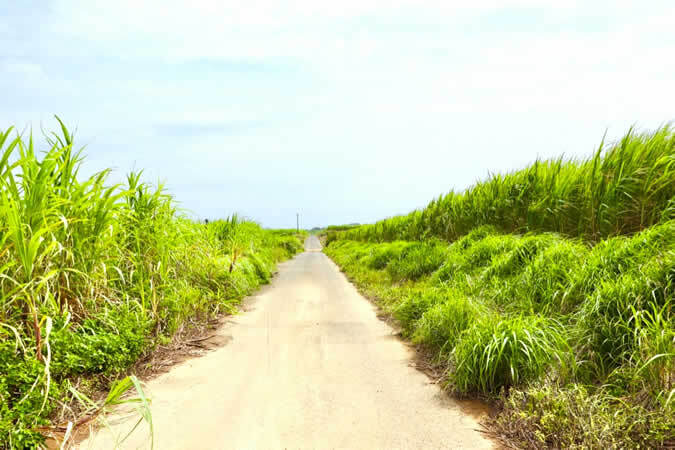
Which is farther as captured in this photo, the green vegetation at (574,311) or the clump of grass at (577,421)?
the green vegetation at (574,311)

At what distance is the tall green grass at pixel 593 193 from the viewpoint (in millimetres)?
4238

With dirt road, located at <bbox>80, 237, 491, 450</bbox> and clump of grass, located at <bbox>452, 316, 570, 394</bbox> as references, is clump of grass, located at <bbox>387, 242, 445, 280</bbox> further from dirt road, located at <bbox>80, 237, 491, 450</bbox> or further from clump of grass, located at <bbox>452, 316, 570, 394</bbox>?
clump of grass, located at <bbox>452, 316, 570, 394</bbox>

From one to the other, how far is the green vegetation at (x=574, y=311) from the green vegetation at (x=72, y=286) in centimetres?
278

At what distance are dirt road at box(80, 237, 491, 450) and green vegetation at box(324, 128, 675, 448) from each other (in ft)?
1.26

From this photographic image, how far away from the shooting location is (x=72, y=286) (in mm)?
3371

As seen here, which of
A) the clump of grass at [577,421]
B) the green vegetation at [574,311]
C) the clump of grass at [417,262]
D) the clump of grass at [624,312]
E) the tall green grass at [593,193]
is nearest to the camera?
the clump of grass at [577,421]

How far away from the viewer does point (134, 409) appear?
2.82 metres

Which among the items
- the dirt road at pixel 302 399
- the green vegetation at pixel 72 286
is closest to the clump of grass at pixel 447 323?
the dirt road at pixel 302 399

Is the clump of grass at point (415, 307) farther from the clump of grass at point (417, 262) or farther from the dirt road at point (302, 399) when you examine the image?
the clump of grass at point (417, 262)

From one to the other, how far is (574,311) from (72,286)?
4.71 metres

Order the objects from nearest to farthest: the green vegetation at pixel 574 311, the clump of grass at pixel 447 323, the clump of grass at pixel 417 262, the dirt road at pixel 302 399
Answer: the green vegetation at pixel 574 311 < the dirt road at pixel 302 399 < the clump of grass at pixel 447 323 < the clump of grass at pixel 417 262

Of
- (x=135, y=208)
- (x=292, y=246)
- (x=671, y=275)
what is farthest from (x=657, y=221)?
(x=292, y=246)

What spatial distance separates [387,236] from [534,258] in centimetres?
1277

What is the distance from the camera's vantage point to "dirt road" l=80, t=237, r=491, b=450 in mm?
2529
